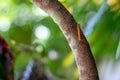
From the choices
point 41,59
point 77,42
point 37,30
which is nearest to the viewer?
point 77,42

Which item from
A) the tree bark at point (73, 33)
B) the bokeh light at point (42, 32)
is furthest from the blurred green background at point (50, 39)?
the tree bark at point (73, 33)

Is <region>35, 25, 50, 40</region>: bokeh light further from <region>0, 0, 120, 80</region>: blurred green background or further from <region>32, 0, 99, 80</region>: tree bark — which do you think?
<region>32, 0, 99, 80</region>: tree bark

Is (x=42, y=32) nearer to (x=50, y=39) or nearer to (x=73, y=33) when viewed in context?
(x=50, y=39)

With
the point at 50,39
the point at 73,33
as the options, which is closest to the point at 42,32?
the point at 50,39

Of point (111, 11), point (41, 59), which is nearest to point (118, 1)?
point (111, 11)

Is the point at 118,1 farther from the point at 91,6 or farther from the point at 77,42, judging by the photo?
the point at 77,42
